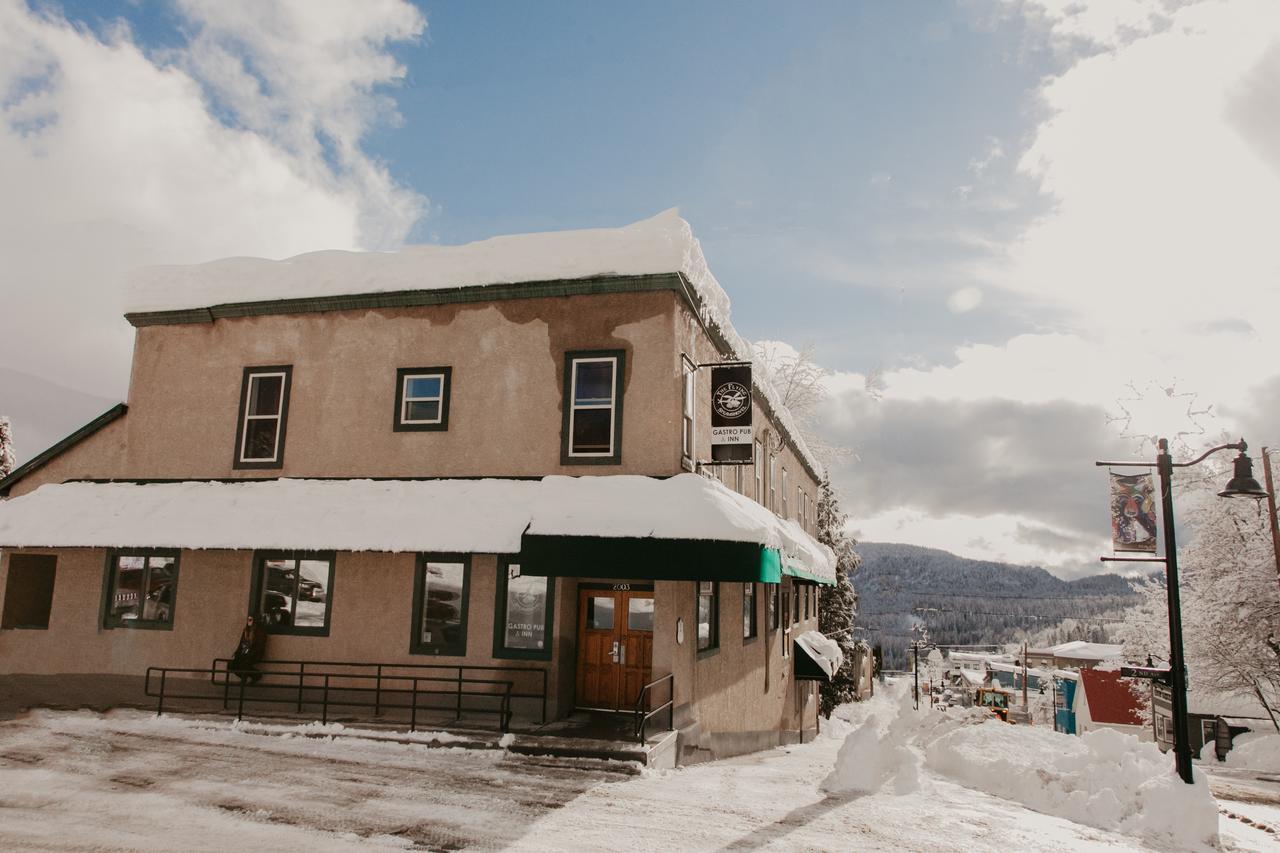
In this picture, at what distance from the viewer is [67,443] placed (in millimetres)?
16797

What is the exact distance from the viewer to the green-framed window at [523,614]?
13.8 m

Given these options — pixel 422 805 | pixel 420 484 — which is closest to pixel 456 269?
pixel 420 484

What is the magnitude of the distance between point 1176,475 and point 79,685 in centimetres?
3428

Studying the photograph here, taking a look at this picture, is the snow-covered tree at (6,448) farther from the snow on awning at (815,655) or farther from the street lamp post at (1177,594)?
the street lamp post at (1177,594)

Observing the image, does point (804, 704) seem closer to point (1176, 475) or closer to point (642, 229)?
point (1176, 475)

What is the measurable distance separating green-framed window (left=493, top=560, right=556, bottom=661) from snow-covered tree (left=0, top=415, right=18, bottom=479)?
37.8 meters

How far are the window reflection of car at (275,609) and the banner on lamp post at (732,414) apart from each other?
28.2ft

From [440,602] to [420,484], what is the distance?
2162 mm

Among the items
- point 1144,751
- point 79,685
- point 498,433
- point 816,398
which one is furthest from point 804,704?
point 79,685

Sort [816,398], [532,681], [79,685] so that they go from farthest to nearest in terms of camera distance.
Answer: [816,398] → [79,685] → [532,681]

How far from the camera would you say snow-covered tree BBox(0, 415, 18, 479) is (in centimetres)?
3969

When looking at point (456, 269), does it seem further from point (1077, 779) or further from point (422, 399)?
point (1077, 779)

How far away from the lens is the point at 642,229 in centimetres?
1427

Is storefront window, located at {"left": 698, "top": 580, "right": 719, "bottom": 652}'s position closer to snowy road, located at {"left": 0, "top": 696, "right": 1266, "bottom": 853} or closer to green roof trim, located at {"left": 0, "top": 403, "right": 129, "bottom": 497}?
snowy road, located at {"left": 0, "top": 696, "right": 1266, "bottom": 853}
